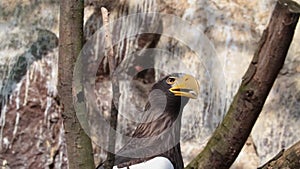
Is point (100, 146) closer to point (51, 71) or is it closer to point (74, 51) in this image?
point (51, 71)

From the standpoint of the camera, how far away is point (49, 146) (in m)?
4.86

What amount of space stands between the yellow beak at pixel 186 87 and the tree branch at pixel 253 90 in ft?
4.93

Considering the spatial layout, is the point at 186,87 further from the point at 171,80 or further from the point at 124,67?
the point at 124,67

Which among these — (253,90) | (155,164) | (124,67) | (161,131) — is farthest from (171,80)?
(253,90)

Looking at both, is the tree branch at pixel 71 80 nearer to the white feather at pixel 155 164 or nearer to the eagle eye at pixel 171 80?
the white feather at pixel 155 164

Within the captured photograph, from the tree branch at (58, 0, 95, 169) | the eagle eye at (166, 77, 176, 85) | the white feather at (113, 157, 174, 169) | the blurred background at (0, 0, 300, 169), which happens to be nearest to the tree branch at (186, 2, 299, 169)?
the tree branch at (58, 0, 95, 169)

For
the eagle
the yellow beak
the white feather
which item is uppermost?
the yellow beak

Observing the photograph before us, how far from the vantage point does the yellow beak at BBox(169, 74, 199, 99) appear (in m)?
3.25

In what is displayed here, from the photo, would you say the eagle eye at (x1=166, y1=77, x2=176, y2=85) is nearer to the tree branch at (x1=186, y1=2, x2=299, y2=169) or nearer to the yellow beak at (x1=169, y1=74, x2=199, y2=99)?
the yellow beak at (x1=169, y1=74, x2=199, y2=99)

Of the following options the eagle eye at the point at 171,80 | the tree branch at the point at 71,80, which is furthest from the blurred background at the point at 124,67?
the tree branch at the point at 71,80

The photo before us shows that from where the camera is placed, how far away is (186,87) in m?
3.30

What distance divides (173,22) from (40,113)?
1032 mm

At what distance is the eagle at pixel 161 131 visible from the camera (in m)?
3.08

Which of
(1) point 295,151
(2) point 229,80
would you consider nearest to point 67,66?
(1) point 295,151
